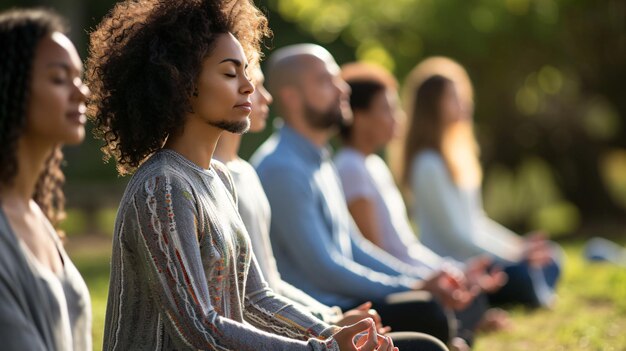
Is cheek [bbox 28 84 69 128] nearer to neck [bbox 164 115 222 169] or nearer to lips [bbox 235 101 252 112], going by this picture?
neck [bbox 164 115 222 169]

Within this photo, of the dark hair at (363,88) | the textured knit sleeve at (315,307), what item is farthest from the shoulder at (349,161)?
the textured knit sleeve at (315,307)

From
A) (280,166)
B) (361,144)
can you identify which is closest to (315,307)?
(280,166)

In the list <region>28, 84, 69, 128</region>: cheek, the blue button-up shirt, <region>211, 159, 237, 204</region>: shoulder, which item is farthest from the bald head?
<region>28, 84, 69, 128</region>: cheek

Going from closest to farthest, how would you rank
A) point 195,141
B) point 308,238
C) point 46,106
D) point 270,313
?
1. point 46,106
2. point 195,141
3. point 270,313
4. point 308,238

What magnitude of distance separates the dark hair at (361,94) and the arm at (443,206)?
1125 millimetres

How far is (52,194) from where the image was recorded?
136 inches

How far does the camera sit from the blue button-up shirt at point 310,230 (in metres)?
5.80

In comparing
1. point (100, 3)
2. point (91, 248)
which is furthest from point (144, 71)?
point (100, 3)

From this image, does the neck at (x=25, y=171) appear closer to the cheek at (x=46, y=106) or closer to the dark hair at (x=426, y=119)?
the cheek at (x=46, y=106)

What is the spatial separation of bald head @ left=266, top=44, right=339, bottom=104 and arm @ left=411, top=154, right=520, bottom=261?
2.23 metres

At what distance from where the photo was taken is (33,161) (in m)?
2.99

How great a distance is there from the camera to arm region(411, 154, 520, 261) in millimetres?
8719

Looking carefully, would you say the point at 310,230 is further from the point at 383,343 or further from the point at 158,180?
the point at 158,180

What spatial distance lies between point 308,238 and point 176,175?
2.50 metres
